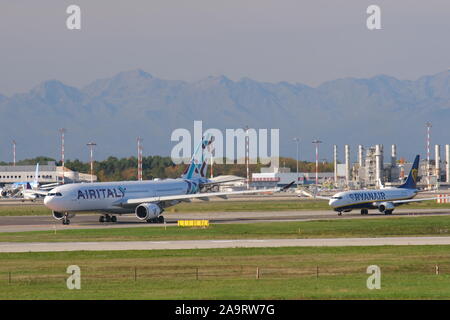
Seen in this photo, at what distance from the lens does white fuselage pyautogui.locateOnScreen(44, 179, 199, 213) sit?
291 feet

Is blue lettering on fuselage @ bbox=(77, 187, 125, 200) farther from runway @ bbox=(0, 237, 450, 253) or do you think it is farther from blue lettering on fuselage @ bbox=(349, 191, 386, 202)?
blue lettering on fuselage @ bbox=(349, 191, 386, 202)

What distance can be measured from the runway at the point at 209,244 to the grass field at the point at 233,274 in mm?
3095

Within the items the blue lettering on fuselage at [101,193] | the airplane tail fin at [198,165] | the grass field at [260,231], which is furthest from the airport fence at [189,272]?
the airplane tail fin at [198,165]

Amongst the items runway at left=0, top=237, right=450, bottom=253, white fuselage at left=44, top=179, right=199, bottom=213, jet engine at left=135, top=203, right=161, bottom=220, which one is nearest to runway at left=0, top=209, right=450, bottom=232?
jet engine at left=135, top=203, right=161, bottom=220

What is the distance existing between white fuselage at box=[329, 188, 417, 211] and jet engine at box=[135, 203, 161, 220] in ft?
76.4

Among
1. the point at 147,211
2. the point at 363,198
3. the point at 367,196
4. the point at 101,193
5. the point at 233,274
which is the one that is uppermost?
the point at 101,193

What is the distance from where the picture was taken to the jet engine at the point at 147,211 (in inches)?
3624

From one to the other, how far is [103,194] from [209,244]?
1117 inches

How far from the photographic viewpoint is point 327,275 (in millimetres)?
46812

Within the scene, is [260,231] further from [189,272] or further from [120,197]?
[189,272]

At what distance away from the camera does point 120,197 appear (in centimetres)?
9338

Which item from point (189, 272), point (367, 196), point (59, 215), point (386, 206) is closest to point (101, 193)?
point (59, 215)

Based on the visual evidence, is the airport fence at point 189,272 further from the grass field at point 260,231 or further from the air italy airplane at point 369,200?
the air italy airplane at point 369,200
